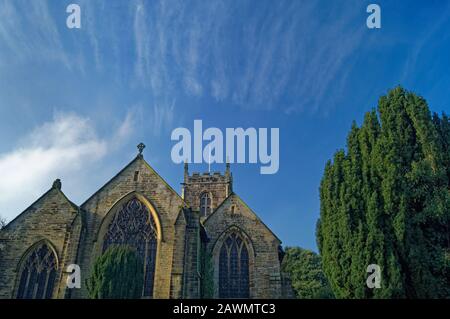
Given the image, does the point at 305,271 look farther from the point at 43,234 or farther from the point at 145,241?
the point at 43,234

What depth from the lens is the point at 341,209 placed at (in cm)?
1495

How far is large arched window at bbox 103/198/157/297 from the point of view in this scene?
1862cm

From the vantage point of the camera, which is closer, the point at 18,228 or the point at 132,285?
the point at 132,285

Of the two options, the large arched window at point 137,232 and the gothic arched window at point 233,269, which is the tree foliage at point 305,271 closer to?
the gothic arched window at point 233,269

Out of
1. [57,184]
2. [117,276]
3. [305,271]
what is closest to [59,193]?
[57,184]

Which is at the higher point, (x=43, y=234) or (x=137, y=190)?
(x=137, y=190)

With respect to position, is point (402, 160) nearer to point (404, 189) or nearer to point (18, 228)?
point (404, 189)

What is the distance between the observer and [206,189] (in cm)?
3688

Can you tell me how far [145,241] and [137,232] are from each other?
69 centimetres

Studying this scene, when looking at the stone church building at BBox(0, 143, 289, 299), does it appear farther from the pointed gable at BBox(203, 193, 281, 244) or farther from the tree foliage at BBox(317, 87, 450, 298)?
the tree foliage at BBox(317, 87, 450, 298)
